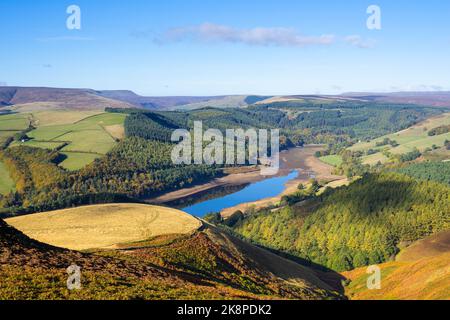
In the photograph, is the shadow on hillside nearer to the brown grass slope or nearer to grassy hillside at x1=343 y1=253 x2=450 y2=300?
grassy hillside at x1=343 y1=253 x2=450 y2=300

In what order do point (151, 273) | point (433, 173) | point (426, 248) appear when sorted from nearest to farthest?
point (151, 273) → point (426, 248) → point (433, 173)

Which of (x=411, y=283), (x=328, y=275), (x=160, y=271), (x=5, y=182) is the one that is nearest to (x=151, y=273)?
(x=160, y=271)

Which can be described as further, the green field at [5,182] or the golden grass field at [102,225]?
the green field at [5,182]

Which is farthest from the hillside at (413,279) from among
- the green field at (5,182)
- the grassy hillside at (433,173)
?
the green field at (5,182)

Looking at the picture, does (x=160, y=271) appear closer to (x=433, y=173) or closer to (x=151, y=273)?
(x=151, y=273)

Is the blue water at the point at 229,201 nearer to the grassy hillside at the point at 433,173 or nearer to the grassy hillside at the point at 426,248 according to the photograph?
the grassy hillside at the point at 433,173

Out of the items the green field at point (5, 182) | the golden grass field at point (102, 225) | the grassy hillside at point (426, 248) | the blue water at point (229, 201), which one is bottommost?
the blue water at point (229, 201)

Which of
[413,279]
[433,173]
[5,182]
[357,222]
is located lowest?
[357,222]

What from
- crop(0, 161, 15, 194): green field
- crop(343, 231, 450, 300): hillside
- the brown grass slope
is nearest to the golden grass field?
the brown grass slope
